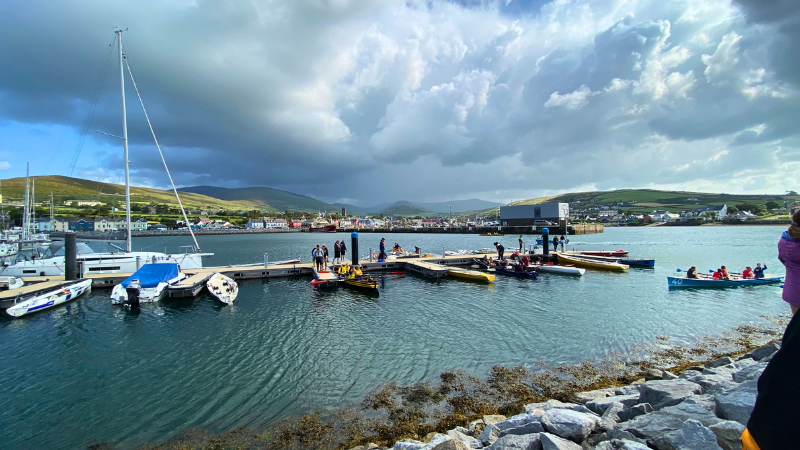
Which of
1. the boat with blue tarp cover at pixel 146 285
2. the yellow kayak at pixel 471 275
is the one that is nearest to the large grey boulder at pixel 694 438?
the yellow kayak at pixel 471 275

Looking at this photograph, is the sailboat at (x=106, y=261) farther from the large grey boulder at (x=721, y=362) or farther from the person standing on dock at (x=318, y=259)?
the large grey boulder at (x=721, y=362)

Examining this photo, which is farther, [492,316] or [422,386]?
[492,316]

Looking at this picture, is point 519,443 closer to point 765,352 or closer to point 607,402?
point 607,402

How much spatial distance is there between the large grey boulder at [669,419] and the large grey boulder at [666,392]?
112cm

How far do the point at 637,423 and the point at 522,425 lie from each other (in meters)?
2.35

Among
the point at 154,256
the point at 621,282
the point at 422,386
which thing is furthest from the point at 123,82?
the point at 621,282

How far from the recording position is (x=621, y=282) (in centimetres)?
3130

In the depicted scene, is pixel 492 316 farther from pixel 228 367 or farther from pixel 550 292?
pixel 228 367

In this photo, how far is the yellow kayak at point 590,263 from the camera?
3719cm

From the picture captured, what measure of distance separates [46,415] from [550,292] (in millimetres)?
28098

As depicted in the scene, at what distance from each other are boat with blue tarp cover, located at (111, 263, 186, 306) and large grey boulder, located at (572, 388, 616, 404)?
26.0 meters

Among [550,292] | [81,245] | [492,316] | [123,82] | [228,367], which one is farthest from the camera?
[81,245]

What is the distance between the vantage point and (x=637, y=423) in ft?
22.7

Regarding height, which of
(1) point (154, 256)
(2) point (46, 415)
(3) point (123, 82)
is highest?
(3) point (123, 82)
